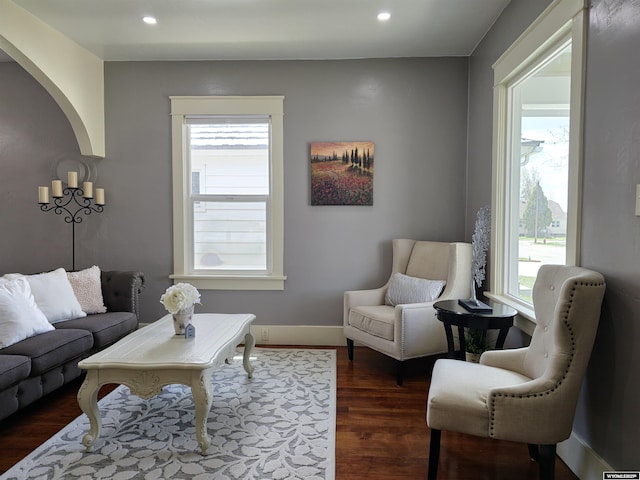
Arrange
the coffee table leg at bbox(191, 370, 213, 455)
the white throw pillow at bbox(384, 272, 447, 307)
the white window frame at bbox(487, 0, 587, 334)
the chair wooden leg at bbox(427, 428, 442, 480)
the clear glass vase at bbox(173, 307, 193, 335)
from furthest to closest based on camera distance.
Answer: the white throw pillow at bbox(384, 272, 447, 307), the clear glass vase at bbox(173, 307, 193, 335), the coffee table leg at bbox(191, 370, 213, 455), the white window frame at bbox(487, 0, 587, 334), the chair wooden leg at bbox(427, 428, 442, 480)

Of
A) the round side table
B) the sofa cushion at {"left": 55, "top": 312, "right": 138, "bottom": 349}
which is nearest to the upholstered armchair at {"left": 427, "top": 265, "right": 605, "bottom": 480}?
the round side table

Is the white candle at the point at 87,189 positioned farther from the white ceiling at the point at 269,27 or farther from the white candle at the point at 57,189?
the white ceiling at the point at 269,27

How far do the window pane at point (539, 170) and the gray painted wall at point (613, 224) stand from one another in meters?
0.39

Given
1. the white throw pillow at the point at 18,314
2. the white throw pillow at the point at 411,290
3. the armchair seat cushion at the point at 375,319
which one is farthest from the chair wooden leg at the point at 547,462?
the white throw pillow at the point at 18,314

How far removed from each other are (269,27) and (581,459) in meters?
3.40

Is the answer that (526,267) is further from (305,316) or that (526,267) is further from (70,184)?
(70,184)

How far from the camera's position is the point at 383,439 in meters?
2.32

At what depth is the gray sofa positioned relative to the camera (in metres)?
2.33

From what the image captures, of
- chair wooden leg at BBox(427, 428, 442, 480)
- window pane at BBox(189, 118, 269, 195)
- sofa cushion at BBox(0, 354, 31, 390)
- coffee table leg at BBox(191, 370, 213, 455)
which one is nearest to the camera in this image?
chair wooden leg at BBox(427, 428, 442, 480)

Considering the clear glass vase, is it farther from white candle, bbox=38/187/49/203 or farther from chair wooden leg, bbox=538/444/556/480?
white candle, bbox=38/187/49/203

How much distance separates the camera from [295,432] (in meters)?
2.38

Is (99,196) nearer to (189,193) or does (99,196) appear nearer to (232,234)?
(189,193)

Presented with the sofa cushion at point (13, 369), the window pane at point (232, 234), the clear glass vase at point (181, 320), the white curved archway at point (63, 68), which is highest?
the white curved archway at point (63, 68)

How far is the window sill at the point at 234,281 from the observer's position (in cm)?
400
